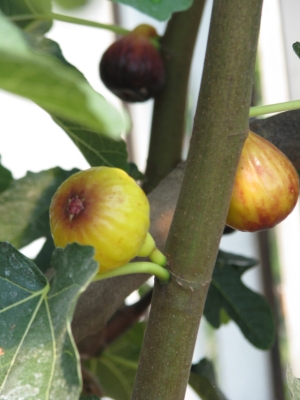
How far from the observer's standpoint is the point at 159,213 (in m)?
0.40

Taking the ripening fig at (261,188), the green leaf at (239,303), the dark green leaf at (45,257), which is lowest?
the green leaf at (239,303)

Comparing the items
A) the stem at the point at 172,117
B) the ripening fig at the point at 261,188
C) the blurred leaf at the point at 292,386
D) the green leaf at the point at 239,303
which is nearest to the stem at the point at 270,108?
the ripening fig at the point at 261,188

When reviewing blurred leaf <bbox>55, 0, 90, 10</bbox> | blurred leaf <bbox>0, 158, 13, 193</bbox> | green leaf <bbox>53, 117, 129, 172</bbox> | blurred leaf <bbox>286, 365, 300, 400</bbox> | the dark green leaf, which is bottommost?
the dark green leaf

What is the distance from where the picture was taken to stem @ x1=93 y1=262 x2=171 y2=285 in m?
0.25

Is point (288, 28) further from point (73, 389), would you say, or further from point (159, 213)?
point (73, 389)

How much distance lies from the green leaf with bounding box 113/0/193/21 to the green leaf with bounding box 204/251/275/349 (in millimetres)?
414

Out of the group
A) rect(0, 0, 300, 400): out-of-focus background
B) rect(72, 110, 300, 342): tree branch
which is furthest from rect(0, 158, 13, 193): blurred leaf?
rect(0, 0, 300, 400): out-of-focus background

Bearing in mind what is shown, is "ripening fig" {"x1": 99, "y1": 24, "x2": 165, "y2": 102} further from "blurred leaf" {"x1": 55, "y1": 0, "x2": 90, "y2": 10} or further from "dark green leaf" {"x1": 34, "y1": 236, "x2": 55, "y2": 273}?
"blurred leaf" {"x1": 55, "y1": 0, "x2": 90, "y2": 10}

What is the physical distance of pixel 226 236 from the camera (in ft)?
4.56

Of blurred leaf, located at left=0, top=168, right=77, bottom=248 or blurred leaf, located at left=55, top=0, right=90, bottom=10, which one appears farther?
blurred leaf, located at left=0, top=168, right=77, bottom=248

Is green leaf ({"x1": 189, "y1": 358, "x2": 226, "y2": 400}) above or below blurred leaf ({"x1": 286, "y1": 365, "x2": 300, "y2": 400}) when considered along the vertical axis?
below

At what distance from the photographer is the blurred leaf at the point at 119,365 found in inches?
24.6

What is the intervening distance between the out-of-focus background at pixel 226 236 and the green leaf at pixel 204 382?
0.71 m

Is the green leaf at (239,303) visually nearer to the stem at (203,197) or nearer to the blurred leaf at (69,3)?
the stem at (203,197)
